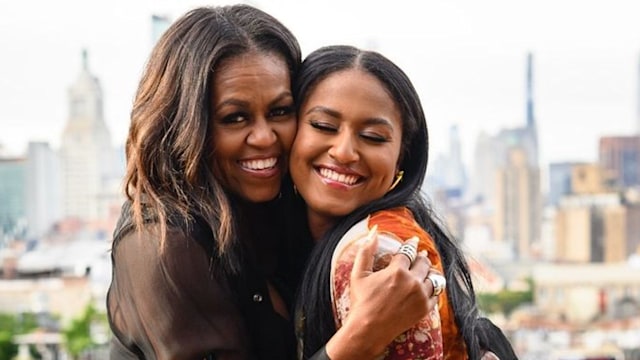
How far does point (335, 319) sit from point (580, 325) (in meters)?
19.7

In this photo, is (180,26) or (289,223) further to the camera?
(289,223)

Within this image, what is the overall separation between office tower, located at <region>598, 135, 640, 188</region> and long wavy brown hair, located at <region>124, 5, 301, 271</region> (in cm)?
2272

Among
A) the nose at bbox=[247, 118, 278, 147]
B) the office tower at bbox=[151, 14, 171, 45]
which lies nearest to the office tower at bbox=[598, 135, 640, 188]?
the office tower at bbox=[151, 14, 171, 45]

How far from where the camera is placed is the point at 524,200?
22.9 metres

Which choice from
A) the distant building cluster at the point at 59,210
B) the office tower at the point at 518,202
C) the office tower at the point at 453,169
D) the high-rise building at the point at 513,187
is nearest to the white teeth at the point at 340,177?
the distant building cluster at the point at 59,210

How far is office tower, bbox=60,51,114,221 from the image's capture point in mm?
19141

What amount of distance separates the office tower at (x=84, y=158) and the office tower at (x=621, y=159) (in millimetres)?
11122

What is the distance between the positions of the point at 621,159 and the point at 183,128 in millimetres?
23583

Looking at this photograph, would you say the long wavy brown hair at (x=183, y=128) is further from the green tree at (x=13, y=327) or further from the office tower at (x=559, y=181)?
the office tower at (x=559, y=181)

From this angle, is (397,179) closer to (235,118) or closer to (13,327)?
(235,118)

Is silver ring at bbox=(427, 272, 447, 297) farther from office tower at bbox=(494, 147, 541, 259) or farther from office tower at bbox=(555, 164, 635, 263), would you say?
office tower at bbox=(494, 147, 541, 259)

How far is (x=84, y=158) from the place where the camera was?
1922cm

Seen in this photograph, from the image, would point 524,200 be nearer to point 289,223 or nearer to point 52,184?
point 52,184

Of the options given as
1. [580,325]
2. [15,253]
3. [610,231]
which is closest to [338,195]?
[15,253]
